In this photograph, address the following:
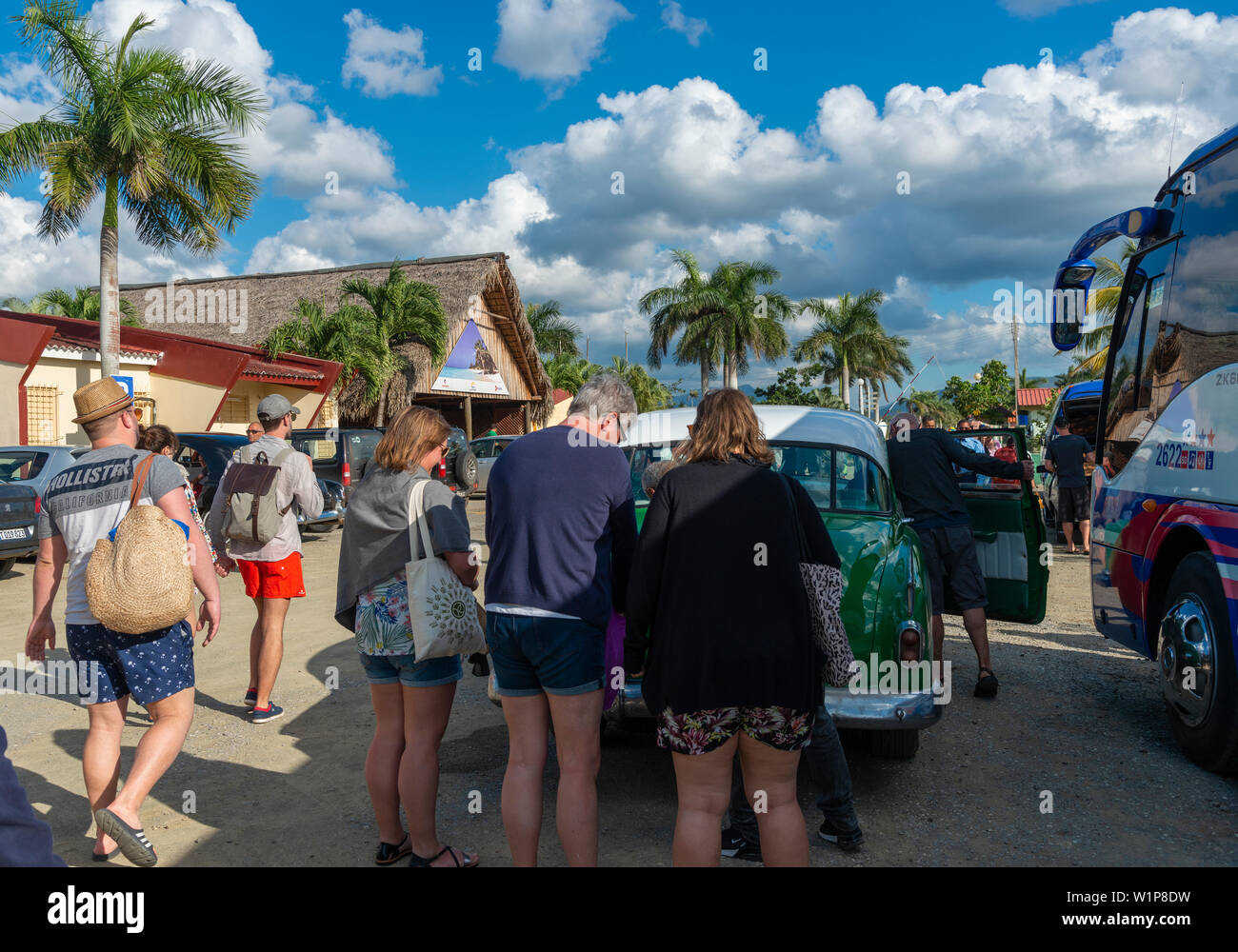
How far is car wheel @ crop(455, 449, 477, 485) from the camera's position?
19438mm

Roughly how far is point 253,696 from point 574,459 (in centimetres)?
359

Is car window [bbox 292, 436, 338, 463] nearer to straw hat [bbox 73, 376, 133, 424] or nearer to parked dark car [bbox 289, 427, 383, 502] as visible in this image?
parked dark car [bbox 289, 427, 383, 502]

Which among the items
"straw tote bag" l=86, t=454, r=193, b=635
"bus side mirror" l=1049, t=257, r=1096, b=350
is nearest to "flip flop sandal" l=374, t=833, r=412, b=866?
"straw tote bag" l=86, t=454, r=193, b=635

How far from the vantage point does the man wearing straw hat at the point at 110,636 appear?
11.5ft

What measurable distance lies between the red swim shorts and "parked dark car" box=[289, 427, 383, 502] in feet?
35.2

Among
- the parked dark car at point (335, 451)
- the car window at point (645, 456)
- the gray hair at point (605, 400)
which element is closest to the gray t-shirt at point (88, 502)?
the gray hair at point (605, 400)

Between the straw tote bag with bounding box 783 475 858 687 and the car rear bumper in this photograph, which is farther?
the car rear bumper

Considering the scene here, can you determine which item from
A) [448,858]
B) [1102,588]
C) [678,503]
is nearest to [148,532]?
[448,858]

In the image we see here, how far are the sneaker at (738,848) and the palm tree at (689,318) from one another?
33.6 meters

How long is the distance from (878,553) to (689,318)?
3401cm

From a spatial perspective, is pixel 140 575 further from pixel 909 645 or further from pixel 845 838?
pixel 909 645

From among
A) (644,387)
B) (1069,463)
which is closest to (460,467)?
(1069,463)

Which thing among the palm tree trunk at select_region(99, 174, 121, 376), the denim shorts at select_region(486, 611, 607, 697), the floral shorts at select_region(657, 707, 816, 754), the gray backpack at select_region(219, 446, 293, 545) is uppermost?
the palm tree trunk at select_region(99, 174, 121, 376)
